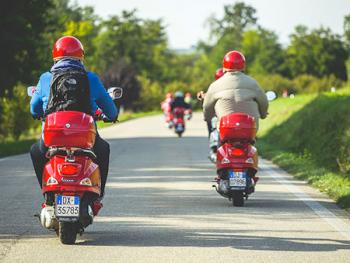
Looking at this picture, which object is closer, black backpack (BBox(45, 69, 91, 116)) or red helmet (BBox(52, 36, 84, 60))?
black backpack (BBox(45, 69, 91, 116))

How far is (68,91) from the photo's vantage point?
8953mm

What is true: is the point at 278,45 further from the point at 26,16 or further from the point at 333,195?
the point at 333,195

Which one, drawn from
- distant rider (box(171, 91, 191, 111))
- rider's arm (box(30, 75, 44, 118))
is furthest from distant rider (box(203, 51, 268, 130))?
distant rider (box(171, 91, 191, 111))

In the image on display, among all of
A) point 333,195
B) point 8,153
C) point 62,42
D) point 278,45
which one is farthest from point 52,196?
point 278,45

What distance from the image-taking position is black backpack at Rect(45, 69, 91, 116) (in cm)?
895

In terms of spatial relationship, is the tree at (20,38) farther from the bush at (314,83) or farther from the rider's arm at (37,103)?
the bush at (314,83)

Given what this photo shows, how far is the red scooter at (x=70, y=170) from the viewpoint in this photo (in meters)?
8.70

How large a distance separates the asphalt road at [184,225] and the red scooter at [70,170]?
29 centimetres

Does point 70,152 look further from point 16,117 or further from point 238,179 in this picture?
point 16,117

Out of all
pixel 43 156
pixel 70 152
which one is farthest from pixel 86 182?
pixel 43 156

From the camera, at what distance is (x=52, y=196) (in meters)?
9.06

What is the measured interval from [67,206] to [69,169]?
0.33 m

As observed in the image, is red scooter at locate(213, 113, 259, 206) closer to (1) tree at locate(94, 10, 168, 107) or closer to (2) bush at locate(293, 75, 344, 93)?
(2) bush at locate(293, 75, 344, 93)

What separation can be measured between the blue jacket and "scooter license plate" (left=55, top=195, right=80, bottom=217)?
34.8 inches
